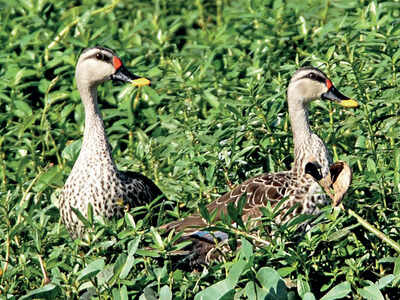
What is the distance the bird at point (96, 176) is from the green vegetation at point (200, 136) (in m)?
0.16

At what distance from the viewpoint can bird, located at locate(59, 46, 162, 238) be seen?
6016 millimetres

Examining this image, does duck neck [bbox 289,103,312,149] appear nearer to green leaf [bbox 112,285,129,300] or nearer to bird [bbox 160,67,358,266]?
bird [bbox 160,67,358,266]

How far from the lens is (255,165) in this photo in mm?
6465

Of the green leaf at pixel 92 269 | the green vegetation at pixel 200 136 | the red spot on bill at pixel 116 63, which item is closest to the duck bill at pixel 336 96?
the green vegetation at pixel 200 136

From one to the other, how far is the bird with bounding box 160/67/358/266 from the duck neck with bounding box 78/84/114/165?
0.74 meters

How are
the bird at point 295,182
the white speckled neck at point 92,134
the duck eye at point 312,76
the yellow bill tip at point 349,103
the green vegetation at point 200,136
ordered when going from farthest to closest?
the white speckled neck at point 92,134 → the duck eye at point 312,76 → the yellow bill tip at point 349,103 → the bird at point 295,182 → the green vegetation at point 200,136

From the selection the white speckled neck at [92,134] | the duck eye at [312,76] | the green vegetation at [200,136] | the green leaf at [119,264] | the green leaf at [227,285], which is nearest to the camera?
the green leaf at [227,285]

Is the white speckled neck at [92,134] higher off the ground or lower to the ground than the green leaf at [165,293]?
lower

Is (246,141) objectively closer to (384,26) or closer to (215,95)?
(215,95)

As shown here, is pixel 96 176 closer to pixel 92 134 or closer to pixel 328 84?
pixel 92 134

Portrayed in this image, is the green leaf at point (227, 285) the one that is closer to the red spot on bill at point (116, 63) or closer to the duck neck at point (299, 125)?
the duck neck at point (299, 125)

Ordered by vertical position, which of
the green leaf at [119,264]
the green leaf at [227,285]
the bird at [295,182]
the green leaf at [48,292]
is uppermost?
the green leaf at [227,285]

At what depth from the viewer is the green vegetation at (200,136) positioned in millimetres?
4812

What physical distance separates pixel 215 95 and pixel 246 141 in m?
1.09
